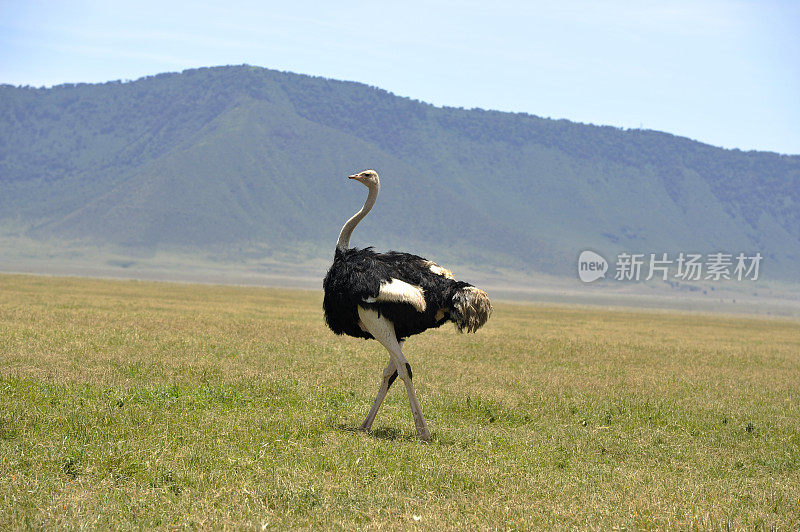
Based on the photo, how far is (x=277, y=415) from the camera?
11.2m

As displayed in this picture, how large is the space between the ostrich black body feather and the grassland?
1309mm

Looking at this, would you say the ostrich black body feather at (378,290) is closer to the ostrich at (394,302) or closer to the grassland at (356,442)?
the ostrich at (394,302)

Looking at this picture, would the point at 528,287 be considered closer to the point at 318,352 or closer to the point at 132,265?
the point at 132,265

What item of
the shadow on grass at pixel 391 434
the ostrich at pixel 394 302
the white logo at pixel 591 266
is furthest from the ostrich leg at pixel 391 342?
the white logo at pixel 591 266

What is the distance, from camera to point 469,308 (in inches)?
403

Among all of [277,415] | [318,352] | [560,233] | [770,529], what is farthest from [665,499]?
[560,233]

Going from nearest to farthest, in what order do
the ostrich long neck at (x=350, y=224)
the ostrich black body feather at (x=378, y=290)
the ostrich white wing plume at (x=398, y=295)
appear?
the ostrich white wing plume at (x=398, y=295) < the ostrich black body feather at (x=378, y=290) < the ostrich long neck at (x=350, y=224)

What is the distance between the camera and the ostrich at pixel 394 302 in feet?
33.7

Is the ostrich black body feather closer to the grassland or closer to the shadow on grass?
the shadow on grass

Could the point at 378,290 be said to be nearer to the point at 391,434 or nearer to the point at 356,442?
the point at 356,442

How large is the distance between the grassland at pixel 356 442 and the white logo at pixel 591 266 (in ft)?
484

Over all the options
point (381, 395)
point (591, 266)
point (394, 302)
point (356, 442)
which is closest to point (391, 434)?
point (381, 395)

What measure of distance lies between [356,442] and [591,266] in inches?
6688

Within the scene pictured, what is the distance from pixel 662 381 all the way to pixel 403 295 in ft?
31.1
